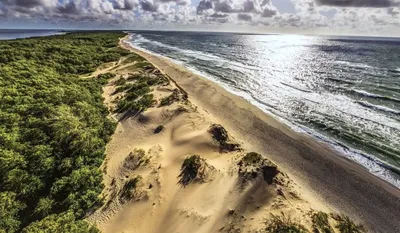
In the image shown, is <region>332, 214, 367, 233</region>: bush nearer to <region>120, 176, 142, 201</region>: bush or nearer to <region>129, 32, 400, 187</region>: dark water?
<region>129, 32, 400, 187</region>: dark water

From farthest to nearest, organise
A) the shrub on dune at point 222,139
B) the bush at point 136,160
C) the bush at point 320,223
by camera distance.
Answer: the shrub on dune at point 222,139 → the bush at point 136,160 → the bush at point 320,223

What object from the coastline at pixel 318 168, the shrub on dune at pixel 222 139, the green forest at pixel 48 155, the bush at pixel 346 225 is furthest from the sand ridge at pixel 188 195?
the coastline at pixel 318 168

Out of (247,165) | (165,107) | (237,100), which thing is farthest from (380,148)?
(165,107)

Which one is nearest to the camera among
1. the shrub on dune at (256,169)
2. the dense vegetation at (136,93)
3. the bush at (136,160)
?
the shrub on dune at (256,169)

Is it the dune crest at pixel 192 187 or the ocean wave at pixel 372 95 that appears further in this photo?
the ocean wave at pixel 372 95

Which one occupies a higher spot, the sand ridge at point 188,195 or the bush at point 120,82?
the bush at point 120,82

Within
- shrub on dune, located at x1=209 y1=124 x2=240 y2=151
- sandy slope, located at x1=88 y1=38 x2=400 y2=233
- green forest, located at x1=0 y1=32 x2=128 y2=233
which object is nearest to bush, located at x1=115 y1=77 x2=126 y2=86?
green forest, located at x1=0 y1=32 x2=128 y2=233

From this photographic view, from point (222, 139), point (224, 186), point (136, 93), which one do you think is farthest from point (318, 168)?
point (136, 93)

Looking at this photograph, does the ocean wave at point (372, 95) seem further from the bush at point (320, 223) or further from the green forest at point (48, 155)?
the green forest at point (48, 155)
